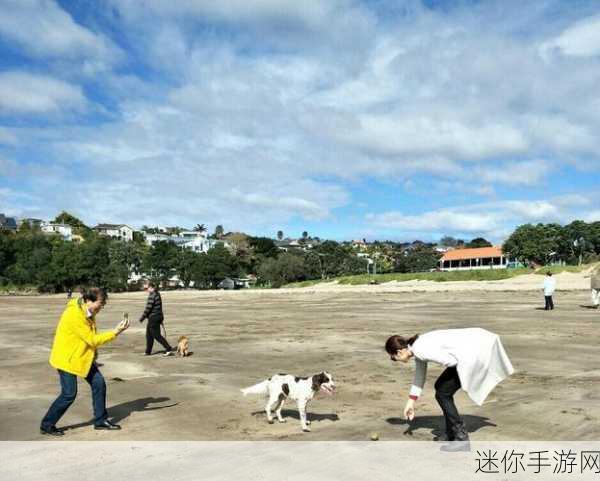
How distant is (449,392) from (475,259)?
13062 cm

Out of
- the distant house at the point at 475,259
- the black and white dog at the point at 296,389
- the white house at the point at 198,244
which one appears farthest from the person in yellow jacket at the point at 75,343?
the white house at the point at 198,244

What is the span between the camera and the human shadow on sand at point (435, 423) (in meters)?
7.85

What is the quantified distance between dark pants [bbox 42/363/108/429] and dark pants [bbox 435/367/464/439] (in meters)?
4.62

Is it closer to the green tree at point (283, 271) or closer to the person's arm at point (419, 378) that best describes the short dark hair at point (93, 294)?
the person's arm at point (419, 378)

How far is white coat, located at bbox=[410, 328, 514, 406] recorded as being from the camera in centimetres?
652

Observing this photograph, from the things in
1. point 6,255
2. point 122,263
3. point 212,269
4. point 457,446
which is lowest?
point 457,446

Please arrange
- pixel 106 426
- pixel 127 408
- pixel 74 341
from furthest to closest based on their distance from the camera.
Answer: pixel 127 408, pixel 106 426, pixel 74 341

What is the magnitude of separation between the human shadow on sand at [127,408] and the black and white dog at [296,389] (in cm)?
219

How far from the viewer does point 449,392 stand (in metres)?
6.82

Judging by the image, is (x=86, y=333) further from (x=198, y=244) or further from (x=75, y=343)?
(x=198, y=244)

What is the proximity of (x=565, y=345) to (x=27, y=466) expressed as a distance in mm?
14409

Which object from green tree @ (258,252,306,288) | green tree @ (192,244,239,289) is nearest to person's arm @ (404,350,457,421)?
green tree @ (258,252,306,288)

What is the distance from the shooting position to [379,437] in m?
7.56

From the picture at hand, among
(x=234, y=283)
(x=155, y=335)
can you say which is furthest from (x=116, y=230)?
(x=155, y=335)
